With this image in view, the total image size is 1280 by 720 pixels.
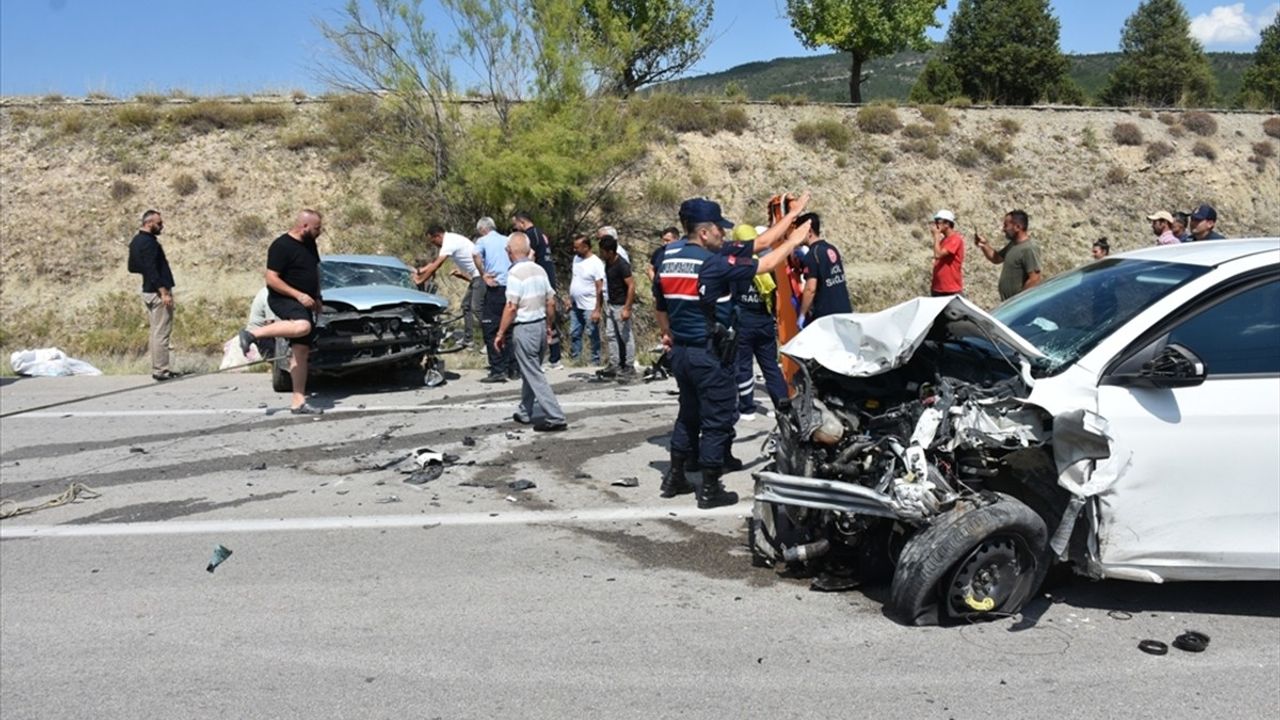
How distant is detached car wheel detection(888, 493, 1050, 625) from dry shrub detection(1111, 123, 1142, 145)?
30.8 metres

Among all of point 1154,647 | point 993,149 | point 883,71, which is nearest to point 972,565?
point 1154,647

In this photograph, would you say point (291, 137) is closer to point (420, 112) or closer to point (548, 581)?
point (420, 112)

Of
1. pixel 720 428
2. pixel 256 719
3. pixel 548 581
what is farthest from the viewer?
pixel 720 428

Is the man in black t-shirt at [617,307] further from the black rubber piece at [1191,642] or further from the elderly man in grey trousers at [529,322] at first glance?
the black rubber piece at [1191,642]

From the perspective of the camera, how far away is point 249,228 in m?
23.6

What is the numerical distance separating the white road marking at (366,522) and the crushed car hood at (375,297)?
481 cm

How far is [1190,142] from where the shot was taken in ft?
104

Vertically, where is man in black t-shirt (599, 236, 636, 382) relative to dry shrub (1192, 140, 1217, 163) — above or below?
below

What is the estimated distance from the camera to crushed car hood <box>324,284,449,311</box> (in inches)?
441

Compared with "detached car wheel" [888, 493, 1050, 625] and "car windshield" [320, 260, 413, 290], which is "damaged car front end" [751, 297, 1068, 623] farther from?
"car windshield" [320, 260, 413, 290]

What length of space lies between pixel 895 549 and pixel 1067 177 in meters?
28.4

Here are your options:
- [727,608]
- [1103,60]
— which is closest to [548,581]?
[727,608]

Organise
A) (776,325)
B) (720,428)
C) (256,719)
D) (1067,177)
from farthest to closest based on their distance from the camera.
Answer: (1067,177) → (776,325) → (720,428) → (256,719)

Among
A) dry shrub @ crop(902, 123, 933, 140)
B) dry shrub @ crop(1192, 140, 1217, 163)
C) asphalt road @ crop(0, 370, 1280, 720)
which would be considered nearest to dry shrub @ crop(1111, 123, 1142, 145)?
dry shrub @ crop(1192, 140, 1217, 163)
